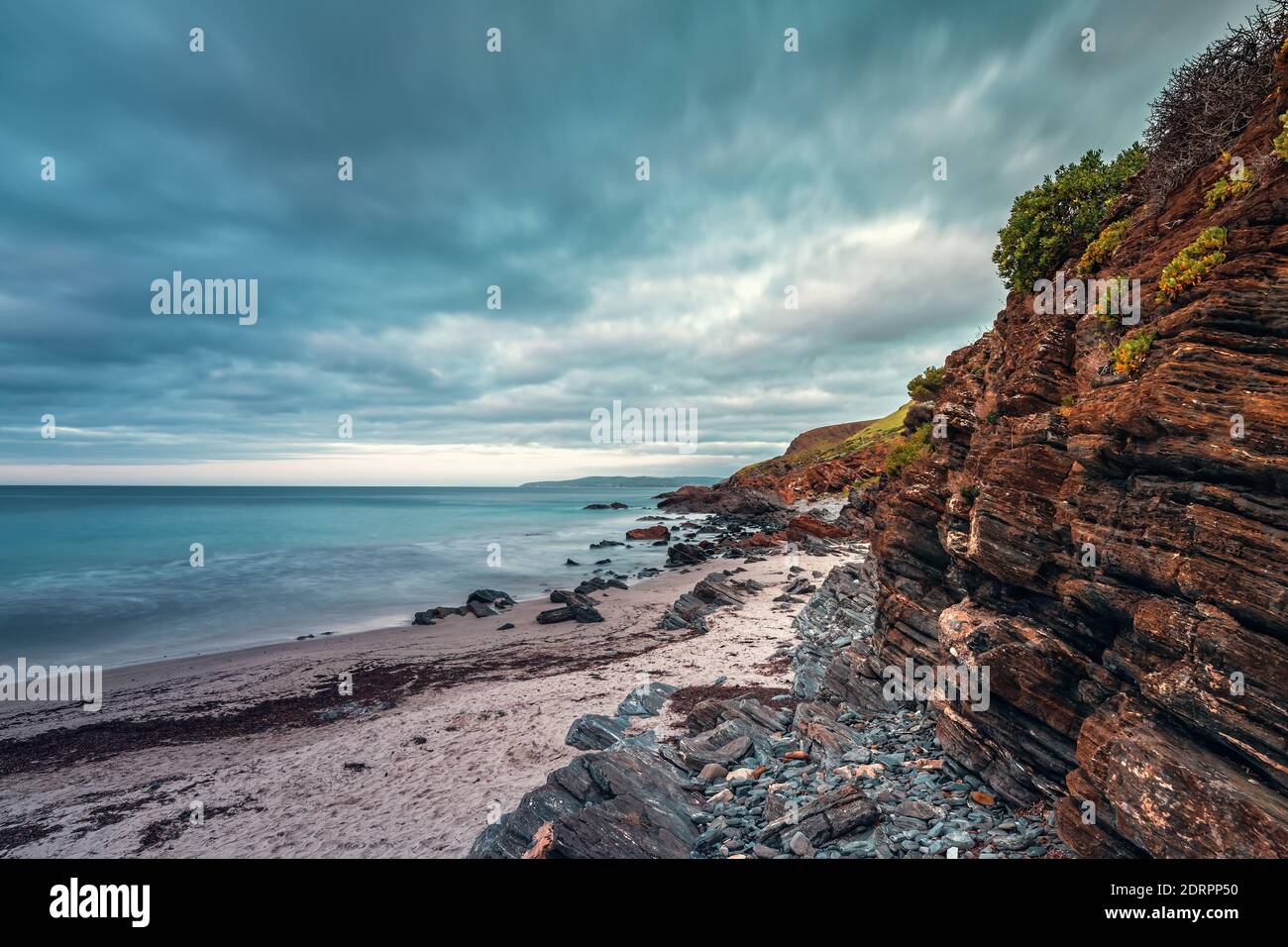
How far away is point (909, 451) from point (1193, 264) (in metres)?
9.63

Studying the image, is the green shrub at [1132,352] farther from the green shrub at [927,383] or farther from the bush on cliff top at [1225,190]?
the green shrub at [927,383]

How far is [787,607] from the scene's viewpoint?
30.5m

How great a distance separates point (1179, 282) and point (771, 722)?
12.9 metres

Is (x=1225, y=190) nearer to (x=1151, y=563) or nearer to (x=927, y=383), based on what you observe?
(x=1151, y=563)

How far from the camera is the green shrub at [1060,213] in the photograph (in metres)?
11.6

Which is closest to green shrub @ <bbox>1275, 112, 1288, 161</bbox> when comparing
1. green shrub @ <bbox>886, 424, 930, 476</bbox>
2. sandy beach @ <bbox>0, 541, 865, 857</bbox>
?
green shrub @ <bbox>886, 424, 930, 476</bbox>

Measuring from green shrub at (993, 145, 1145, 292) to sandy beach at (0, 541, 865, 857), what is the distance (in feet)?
49.5

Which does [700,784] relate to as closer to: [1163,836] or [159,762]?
[1163,836]

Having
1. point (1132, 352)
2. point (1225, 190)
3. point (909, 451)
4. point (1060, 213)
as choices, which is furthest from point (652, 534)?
point (1225, 190)

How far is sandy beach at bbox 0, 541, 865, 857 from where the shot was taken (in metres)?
12.5

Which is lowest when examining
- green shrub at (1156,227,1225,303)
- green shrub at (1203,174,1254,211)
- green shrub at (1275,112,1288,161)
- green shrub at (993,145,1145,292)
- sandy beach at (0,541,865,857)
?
sandy beach at (0,541,865,857)

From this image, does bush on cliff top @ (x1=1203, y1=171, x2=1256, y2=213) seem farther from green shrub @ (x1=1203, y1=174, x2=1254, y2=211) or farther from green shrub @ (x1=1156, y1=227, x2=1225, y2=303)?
green shrub @ (x1=1156, y1=227, x2=1225, y2=303)

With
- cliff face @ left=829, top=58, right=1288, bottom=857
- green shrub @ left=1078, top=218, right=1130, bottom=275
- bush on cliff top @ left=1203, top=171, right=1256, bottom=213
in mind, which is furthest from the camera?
green shrub @ left=1078, top=218, right=1130, bottom=275
